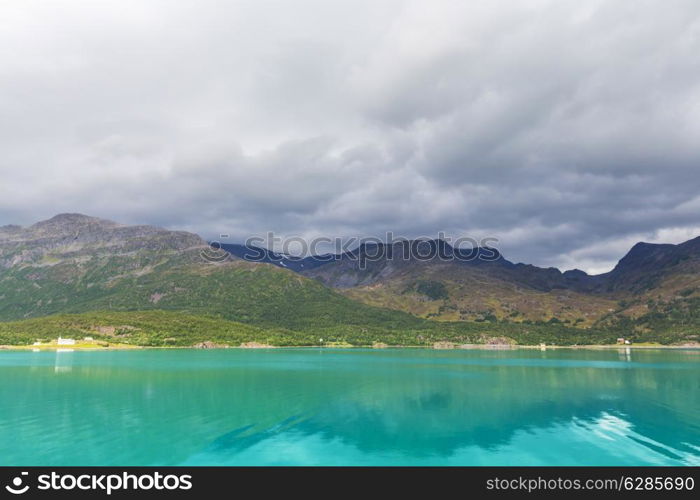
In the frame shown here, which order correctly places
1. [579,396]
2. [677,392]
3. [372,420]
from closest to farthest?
[372,420] → [579,396] → [677,392]

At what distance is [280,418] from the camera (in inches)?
2012

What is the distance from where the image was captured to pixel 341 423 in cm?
4888

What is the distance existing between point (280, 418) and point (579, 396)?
163 ft

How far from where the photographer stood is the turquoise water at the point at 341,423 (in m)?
36.0

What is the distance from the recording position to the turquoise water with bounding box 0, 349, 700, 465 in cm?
3597

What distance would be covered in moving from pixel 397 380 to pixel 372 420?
142 feet

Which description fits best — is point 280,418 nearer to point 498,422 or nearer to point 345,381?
point 498,422
